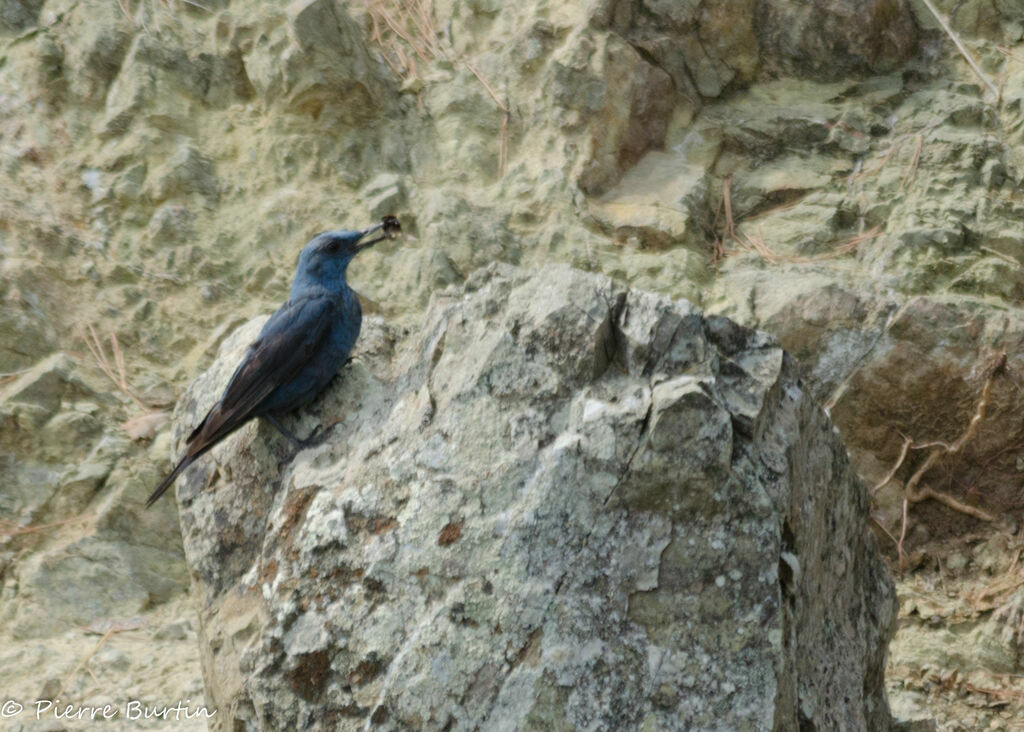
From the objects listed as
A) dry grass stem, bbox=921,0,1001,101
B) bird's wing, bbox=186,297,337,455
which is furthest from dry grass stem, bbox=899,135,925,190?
bird's wing, bbox=186,297,337,455

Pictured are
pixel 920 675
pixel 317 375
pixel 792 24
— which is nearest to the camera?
pixel 317 375

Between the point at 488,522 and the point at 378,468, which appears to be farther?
the point at 378,468

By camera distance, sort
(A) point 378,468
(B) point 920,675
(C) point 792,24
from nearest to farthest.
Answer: (A) point 378,468, (B) point 920,675, (C) point 792,24

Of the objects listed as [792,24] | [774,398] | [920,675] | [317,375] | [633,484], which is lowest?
[920,675]

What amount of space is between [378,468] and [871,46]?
4.00 metres

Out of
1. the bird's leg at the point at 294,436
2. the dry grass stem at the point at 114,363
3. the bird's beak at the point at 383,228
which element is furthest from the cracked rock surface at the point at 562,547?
the dry grass stem at the point at 114,363

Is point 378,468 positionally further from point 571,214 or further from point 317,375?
point 571,214

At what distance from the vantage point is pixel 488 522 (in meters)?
2.72

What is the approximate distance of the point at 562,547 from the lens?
2.65 m

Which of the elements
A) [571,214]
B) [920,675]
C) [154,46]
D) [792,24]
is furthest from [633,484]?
[154,46]

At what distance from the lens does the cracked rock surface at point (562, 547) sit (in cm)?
258

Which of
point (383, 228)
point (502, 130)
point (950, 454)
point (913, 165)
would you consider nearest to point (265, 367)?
point (383, 228)

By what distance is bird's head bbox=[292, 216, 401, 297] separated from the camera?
3824 millimetres

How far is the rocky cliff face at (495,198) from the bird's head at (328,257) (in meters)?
1.29
